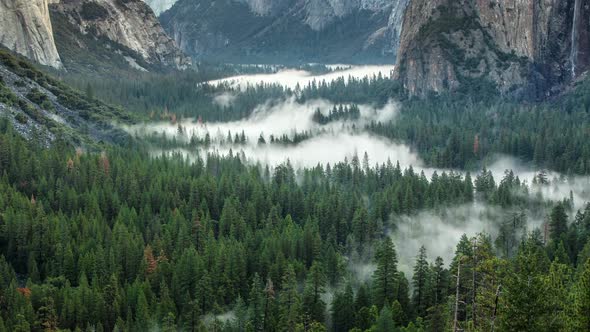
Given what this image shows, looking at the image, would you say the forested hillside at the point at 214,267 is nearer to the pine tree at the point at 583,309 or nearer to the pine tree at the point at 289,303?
the pine tree at the point at 289,303

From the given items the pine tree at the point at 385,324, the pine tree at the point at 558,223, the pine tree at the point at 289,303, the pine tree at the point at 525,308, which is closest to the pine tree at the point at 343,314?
the pine tree at the point at 289,303

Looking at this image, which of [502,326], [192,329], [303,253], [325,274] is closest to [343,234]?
[303,253]

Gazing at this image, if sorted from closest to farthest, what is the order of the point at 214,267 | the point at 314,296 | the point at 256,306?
the point at 256,306 → the point at 314,296 → the point at 214,267

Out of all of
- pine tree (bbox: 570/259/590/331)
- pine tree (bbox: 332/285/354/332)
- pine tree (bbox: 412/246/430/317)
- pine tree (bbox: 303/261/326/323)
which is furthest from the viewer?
pine tree (bbox: 412/246/430/317)

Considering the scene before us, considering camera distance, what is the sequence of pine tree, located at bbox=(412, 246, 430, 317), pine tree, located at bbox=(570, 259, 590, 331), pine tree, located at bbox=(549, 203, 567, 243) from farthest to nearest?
pine tree, located at bbox=(549, 203, 567, 243) < pine tree, located at bbox=(412, 246, 430, 317) < pine tree, located at bbox=(570, 259, 590, 331)

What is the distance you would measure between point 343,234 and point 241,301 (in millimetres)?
60553

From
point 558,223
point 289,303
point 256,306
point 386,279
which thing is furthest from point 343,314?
point 558,223

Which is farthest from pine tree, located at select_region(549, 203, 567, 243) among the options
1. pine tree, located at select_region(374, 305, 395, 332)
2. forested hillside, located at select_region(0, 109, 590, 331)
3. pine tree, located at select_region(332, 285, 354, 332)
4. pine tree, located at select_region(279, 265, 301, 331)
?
pine tree, located at select_region(374, 305, 395, 332)

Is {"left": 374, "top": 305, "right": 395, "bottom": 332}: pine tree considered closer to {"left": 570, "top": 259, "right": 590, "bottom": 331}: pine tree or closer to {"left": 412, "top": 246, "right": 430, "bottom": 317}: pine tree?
{"left": 412, "top": 246, "right": 430, "bottom": 317}: pine tree

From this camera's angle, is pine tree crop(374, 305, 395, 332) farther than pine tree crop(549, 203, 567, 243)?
No

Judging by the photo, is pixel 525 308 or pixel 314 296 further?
pixel 314 296

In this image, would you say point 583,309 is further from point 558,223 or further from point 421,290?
point 558,223

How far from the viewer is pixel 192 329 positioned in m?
131

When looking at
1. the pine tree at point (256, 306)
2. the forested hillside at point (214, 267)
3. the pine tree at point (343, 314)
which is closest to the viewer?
the forested hillside at point (214, 267)
